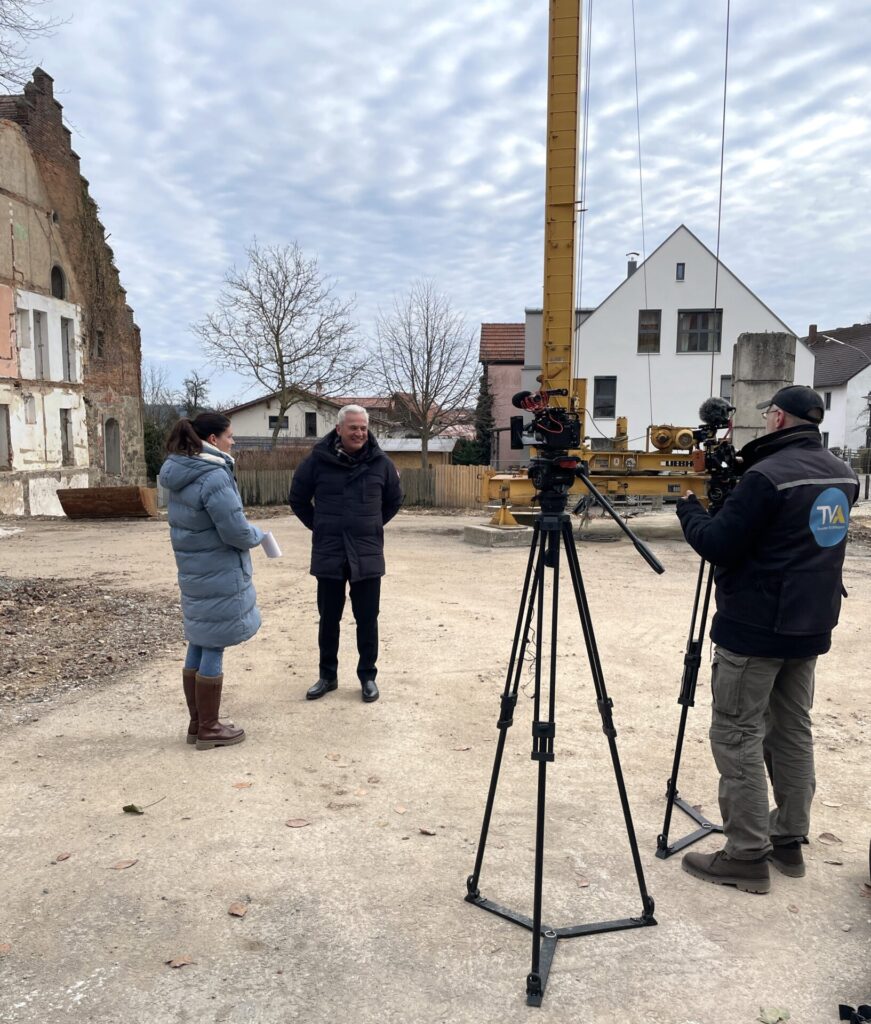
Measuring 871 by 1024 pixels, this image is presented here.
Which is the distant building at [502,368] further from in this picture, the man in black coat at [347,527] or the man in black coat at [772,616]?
the man in black coat at [772,616]

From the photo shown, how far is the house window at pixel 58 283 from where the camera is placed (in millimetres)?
21764

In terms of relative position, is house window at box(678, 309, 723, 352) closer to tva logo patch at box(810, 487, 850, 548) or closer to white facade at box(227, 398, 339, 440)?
white facade at box(227, 398, 339, 440)

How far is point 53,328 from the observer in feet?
70.4

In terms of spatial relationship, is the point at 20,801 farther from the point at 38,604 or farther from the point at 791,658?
the point at 38,604

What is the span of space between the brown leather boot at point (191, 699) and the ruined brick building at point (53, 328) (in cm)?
1792

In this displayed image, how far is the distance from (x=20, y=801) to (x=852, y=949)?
3541mm

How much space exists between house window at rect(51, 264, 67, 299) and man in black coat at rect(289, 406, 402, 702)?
68.1ft

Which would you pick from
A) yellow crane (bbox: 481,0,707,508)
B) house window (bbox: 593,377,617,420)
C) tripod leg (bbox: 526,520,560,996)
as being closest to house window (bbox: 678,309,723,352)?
house window (bbox: 593,377,617,420)

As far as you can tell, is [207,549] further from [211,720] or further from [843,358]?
[843,358]

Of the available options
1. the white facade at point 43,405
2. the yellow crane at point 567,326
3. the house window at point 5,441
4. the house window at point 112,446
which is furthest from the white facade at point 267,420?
the yellow crane at point 567,326

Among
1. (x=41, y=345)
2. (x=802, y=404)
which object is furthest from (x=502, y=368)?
(x=802, y=404)

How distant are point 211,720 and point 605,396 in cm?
2811

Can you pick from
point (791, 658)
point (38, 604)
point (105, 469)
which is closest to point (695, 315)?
point (105, 469)

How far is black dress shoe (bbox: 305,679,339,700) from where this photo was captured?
4902 mm
